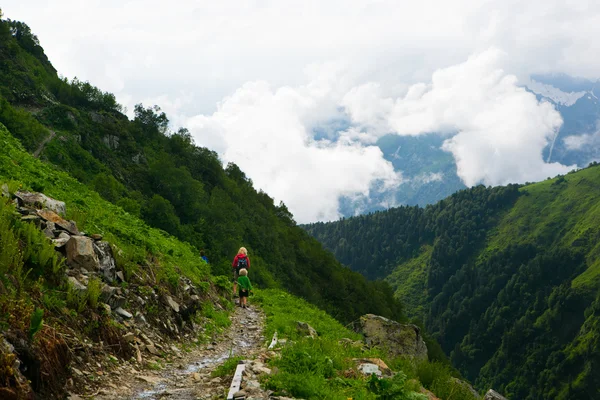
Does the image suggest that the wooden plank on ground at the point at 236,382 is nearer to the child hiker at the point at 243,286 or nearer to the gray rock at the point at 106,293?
the gray rock at the point at 106,293

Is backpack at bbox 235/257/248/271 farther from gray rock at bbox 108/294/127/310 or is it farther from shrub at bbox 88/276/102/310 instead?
shrub at bbox 88/276/102/310

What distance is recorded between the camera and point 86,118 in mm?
65625

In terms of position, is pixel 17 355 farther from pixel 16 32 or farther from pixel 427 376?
pixel 16 32

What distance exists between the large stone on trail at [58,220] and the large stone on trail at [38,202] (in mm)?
554

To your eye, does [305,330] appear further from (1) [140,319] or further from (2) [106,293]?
(2) [106,293]

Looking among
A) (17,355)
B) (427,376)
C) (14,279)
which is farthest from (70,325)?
(427,376)

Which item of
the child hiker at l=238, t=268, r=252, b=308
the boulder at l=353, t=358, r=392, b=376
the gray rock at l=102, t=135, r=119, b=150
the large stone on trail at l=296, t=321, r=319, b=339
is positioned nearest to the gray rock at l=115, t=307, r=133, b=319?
the boulder at l=353, t=358, r=392, b=376

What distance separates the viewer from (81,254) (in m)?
10.5

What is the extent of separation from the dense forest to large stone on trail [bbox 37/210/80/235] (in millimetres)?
4585

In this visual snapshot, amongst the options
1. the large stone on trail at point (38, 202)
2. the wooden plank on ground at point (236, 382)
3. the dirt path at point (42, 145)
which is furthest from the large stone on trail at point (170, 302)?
the dirt path at point (42, 145)

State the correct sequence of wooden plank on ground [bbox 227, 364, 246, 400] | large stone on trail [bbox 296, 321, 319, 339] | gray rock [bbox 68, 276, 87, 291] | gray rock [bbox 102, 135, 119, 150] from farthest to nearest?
gray rock [bbox 102, 135, 119, 150], large stone on trail [bbox 296, 321, 319, 339], gray rock [bbox 68, 276, 87, 291], wooden plank on ground [bbox 227, 364, 246, 400]

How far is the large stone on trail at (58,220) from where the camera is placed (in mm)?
11248

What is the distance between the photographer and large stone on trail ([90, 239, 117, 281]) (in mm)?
11312

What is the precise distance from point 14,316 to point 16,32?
102 metres
